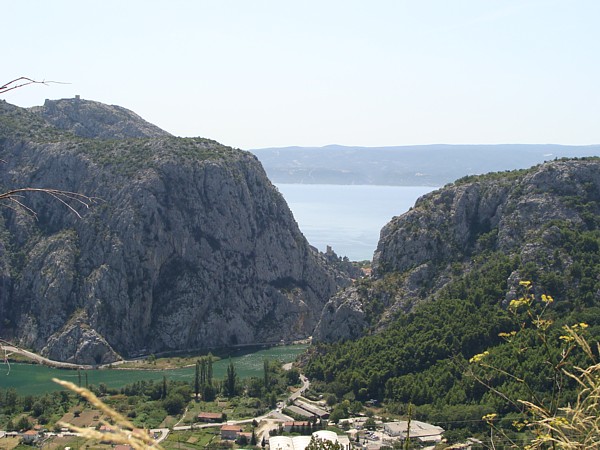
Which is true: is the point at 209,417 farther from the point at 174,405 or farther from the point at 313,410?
the point at 313,410

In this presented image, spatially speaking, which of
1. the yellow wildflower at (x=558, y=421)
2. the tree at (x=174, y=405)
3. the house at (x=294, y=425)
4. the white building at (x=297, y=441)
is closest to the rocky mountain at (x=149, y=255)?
the tree at (x=174, y=405)

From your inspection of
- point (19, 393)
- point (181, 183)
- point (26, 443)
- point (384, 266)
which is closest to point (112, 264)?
point (181, 183)

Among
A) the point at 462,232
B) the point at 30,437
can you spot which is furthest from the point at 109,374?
the point at 462,232

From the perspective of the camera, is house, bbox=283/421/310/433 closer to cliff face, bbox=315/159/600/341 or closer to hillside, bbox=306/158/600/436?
hillside, bbox=306/158/600/436

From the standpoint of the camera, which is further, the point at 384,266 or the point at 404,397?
the point at 384,266

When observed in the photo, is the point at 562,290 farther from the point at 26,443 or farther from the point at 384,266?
the point at 26,443

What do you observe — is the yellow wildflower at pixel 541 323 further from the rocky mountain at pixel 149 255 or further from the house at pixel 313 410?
the rocky mountain at pixel 149 255

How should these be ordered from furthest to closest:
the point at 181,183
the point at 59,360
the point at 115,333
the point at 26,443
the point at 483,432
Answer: the point at 181,183 < the point at 115,333 < the point at 59,360 < the point at 26,443 < the point at 483,432
